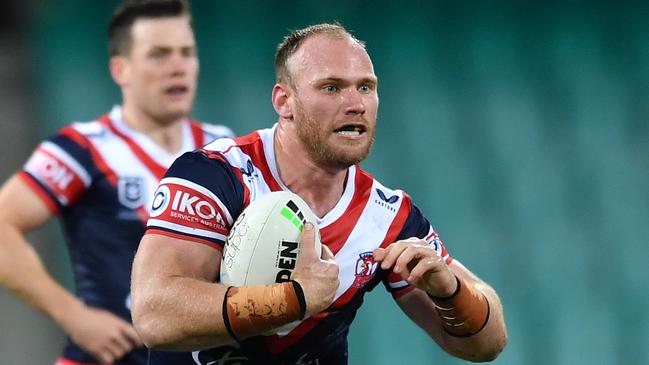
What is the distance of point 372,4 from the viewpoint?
8547 mm

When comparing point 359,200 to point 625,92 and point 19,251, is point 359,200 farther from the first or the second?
point 625,92

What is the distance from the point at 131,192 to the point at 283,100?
4.43 feet

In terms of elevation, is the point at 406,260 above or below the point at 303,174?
below

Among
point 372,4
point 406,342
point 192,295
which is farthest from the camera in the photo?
point 372,4

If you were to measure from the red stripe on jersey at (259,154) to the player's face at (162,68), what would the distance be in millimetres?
1450

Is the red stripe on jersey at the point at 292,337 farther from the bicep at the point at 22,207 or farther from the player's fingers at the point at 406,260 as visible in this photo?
the bicep at the point at 22,207

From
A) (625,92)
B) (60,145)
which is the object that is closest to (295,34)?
(60,145)

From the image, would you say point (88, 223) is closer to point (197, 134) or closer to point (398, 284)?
point (197, 134)

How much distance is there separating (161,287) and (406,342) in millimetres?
4184

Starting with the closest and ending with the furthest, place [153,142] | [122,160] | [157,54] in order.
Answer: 1. [122,160]
2. [153,142]
3. [157,54]

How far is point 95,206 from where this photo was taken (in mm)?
4516

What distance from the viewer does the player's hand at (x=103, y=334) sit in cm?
436

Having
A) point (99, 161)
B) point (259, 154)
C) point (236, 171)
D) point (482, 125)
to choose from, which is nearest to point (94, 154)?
point (99, 161)

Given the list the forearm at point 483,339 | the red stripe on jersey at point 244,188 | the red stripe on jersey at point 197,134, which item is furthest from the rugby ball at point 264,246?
the red stripe on jersey at point 197,134
